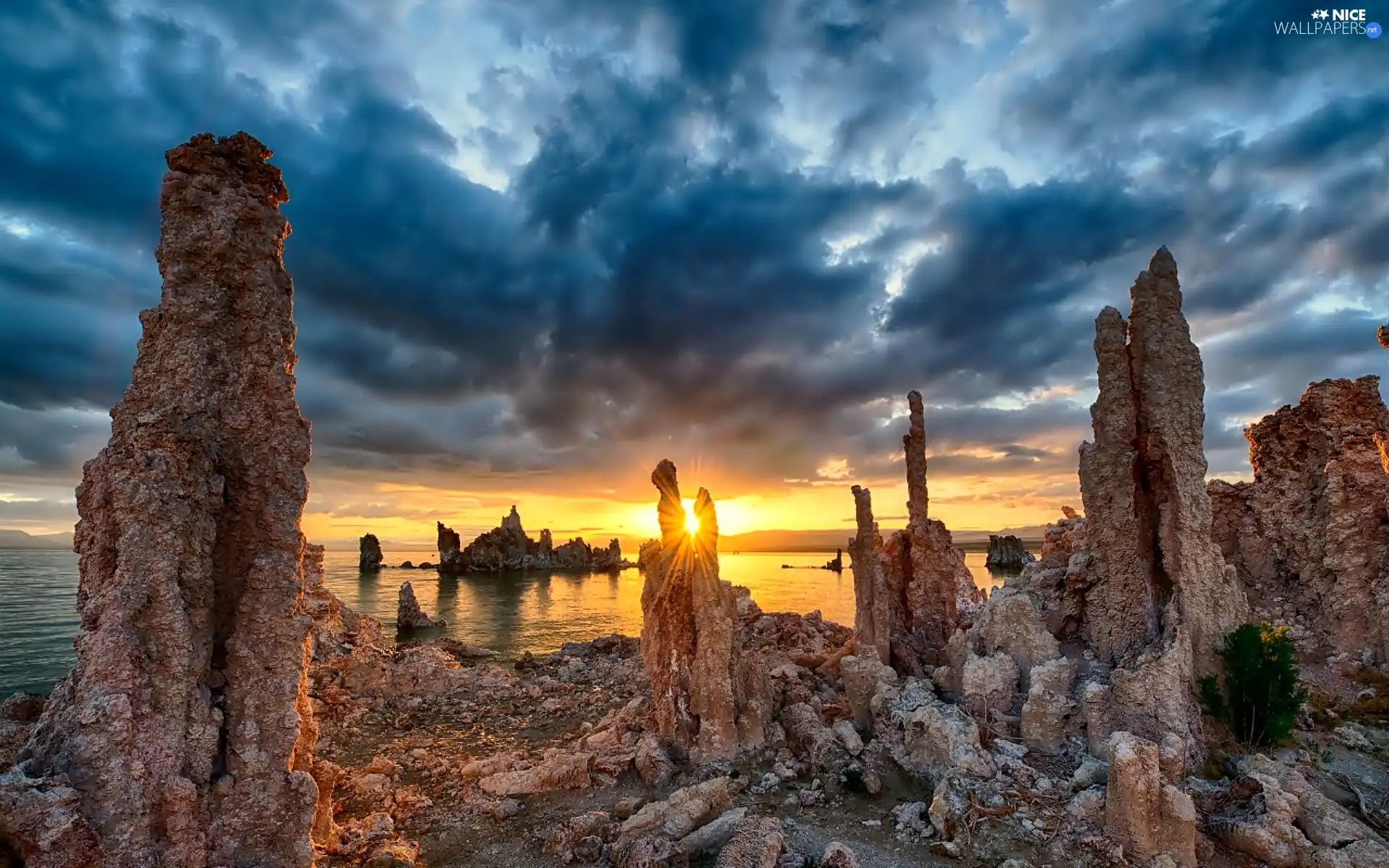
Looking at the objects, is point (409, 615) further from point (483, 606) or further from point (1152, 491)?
point (1152, 491)

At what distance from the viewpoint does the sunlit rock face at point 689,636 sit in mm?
17578

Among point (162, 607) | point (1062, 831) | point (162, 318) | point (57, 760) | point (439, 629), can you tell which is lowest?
point (439, 629)

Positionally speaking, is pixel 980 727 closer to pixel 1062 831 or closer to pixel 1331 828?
pixel 1062 831

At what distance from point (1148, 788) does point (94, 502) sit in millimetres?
18786

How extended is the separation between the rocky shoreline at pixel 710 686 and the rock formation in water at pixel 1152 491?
86 mm

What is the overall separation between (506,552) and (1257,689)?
143 metres

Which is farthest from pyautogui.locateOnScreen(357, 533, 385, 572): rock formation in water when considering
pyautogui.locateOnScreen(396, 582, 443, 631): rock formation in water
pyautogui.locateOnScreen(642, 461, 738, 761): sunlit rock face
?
pyautogui.locateOnScreen(642, 461, 738, 761): sunlit rock face

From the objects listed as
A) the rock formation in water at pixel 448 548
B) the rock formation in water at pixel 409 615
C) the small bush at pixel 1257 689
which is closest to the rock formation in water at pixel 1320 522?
the small bush at pixel 1257 689

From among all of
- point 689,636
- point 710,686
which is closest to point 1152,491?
point 710,686

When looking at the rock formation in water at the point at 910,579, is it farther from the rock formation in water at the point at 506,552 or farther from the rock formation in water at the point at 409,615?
the rock formation in water at the point at 506,552

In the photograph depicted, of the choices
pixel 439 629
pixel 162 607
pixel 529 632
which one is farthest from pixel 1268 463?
pixel 439 629

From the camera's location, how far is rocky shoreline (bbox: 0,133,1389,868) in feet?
29.7

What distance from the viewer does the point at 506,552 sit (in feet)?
472

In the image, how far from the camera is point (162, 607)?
8.95 m
